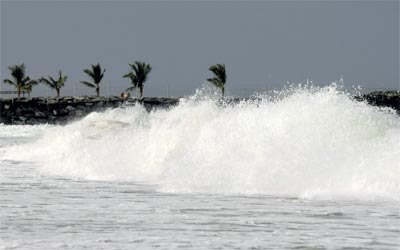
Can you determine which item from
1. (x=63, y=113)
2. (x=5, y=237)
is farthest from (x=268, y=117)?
(x=63, y=113)

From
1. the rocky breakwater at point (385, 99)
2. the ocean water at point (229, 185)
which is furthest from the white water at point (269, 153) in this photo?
the rocky breakwater at point (385, 99)

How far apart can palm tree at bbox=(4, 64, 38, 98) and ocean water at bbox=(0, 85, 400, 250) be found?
53.5 m

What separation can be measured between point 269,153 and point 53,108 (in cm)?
5336

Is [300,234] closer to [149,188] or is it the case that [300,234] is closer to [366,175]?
[366,175]

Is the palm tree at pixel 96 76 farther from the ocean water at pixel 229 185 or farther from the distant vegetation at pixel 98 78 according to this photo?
the ocean water at pixel 229 185

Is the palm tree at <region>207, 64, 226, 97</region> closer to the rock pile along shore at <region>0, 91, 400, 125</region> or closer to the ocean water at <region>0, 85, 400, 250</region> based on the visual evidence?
the rock pile along shore at <region>0, 91, 400, 125</region>

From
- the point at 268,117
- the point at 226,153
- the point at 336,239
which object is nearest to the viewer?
the point at 336,239

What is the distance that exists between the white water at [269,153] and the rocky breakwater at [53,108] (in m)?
45.3

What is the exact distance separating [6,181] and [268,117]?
16.0ft

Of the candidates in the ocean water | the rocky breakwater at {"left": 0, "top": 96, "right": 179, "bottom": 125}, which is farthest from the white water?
the rocky breakwater at {"left": 0, "top": 96, "right": 179, "bottom": 125}

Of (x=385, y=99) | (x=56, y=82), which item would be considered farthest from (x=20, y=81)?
(x=385, y=99)

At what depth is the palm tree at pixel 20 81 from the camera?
7000cm

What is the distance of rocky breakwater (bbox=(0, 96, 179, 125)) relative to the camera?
205 feet

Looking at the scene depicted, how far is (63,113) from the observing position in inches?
2491
